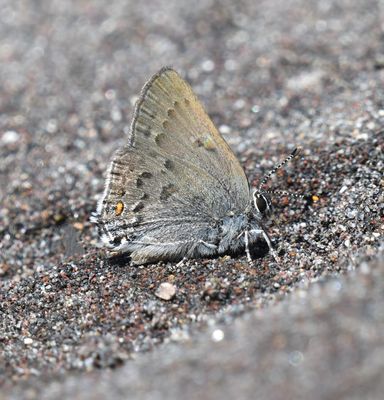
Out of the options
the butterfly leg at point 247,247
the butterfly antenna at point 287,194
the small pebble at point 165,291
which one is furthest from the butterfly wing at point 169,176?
the small pebble at point 165,291

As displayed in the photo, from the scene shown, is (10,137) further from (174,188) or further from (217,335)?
(217,335)

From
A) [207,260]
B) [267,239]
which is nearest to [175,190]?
[207,260]

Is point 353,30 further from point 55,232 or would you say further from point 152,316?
point 152,316

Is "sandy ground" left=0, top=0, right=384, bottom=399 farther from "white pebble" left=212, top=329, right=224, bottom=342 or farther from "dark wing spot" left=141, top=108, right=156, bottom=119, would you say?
"dark wing spot" left=141, top=108, right=156, bottom=119

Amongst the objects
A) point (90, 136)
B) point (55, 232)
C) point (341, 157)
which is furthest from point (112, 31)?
point (341, 157)

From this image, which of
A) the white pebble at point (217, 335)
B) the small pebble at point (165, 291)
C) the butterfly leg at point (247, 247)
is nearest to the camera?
the white pebble at point (217, 335)

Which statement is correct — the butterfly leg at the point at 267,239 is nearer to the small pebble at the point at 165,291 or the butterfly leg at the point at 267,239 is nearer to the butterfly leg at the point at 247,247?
the butterfly leg at the point at 247,247
